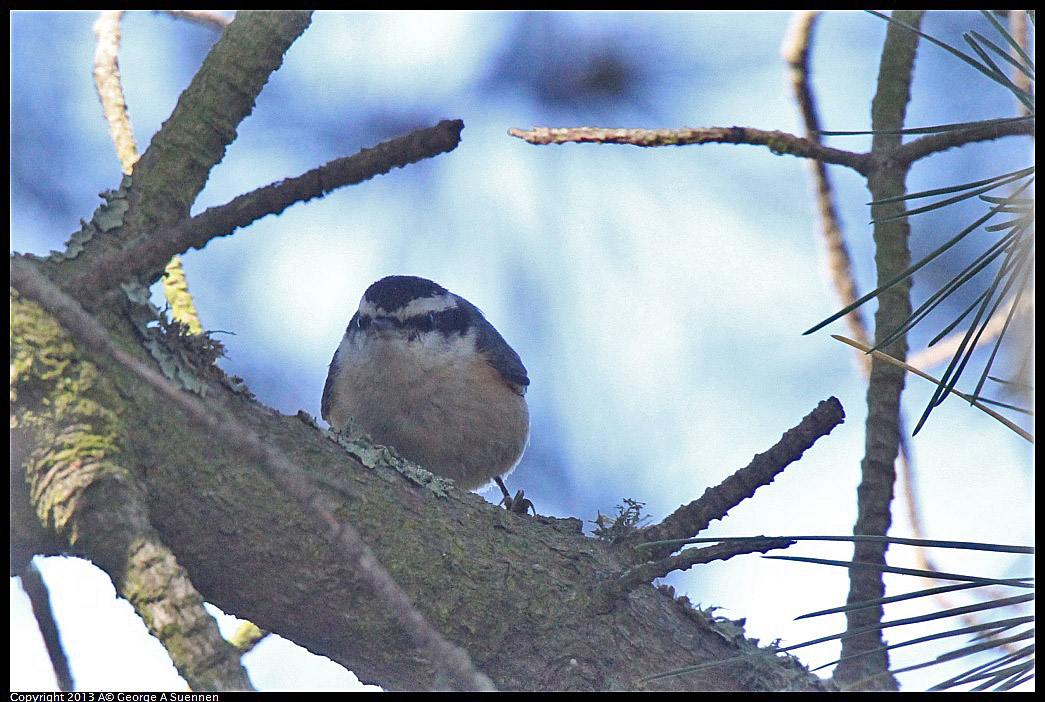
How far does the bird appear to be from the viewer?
2967 mm

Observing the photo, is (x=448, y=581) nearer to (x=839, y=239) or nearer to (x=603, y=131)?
(x=603, y=131)

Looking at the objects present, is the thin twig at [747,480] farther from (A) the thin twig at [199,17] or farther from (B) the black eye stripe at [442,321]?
(A) the thin twig at [199,17]

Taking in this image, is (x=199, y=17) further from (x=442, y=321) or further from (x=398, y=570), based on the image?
(x=398, y=570)

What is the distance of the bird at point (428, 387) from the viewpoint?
2.97 meters

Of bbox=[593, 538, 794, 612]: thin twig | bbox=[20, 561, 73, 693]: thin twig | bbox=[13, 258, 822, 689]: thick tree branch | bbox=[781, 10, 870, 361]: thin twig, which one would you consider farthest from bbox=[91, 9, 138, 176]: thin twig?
bbox=[781, 10, 870, 361]: thin twig

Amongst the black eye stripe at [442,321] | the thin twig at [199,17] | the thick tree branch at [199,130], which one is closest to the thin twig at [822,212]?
the black eye stripe at [442,321]

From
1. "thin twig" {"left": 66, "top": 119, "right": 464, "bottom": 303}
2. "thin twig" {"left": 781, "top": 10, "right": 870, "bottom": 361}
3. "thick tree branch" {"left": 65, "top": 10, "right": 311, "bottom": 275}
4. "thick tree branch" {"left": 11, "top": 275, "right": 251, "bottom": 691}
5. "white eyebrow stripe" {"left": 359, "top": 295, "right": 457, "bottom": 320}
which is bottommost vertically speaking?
"thick tree branch" {"left": 11, "top": 275, "right": 251, "bottom": 691}

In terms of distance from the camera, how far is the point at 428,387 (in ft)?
9.85

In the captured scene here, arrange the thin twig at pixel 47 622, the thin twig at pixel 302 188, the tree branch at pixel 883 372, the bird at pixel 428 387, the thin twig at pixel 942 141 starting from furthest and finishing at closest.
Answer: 1. the bird at pixel 428 387
2. the tree branch at pixel 883 372
3. the thin twig at pixel 942 141
4. the thin twig at pixel 47 622
5. the thin twig at pixel 302 188

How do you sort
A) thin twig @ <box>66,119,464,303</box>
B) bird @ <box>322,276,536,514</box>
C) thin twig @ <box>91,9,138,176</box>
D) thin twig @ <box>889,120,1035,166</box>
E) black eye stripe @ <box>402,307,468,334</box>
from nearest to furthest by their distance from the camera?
thin twig @ <box>66,119,464,303</box> < thin twig @ <box>889,120,1035,166</box> < thin twig @ <box>91,9,138,176</box> < bird @ <box>322,276,536,514</box> < black eye stripe @ <box>402,307,468,334</box>

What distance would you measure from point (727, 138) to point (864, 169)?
564 millimetres

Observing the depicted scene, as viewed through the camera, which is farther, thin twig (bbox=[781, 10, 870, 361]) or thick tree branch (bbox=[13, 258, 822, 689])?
thin twig (bbox=[781, 10, 870, 361])

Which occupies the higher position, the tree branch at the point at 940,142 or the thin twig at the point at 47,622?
the tree branch at the point at 940,142

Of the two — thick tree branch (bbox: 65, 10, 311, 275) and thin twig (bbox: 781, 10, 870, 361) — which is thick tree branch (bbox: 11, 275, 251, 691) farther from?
thin twig (bbox: 781, 10, 870, 361)
